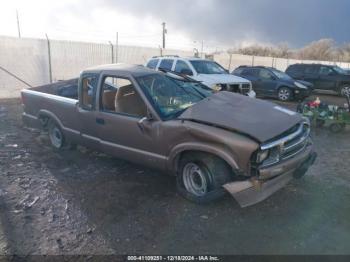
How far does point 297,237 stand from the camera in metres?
3.37

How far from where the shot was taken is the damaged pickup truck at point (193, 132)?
3539mm

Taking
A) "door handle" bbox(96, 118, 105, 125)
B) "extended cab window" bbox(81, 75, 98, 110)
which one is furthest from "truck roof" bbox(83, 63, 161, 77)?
"door handle" bbox(96, 118, 105, 125)

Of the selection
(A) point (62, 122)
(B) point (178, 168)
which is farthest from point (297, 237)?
(A) point (62, 122)

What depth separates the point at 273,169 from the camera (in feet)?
11.6

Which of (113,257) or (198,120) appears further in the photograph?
(198,120)

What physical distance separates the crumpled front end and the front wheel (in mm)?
10687

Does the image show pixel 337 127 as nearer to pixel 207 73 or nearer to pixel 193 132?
pixel 207 73

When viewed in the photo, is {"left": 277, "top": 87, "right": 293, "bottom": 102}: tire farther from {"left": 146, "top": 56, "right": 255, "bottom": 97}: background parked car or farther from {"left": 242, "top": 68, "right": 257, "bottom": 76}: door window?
{"left": 146, "top": 56, "right": 255, "bottom": 97}: background parked car

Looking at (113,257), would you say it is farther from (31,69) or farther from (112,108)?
(31,69)

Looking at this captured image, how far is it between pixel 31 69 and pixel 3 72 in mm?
1264

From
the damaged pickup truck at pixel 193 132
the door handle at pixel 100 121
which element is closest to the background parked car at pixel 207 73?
the damaged pickup truck at pixel 193 132

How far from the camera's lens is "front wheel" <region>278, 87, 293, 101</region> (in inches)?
556

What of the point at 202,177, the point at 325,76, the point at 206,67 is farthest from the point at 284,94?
the point at 202,177

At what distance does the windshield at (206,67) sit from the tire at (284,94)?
3.94 metres
